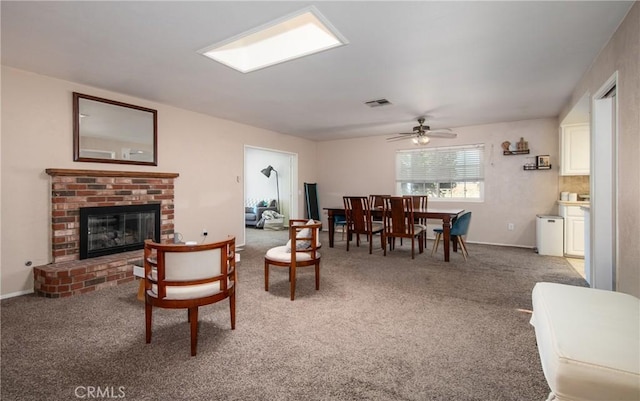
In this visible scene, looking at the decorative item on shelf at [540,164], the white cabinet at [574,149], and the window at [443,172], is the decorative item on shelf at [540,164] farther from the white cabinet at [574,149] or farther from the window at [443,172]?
the window at [443,172]

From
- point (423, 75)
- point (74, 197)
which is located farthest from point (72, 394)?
point (423, 75)

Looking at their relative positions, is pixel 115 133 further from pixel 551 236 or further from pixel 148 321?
pixel 551 236

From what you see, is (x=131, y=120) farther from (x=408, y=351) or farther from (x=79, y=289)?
(x=408, y=351)

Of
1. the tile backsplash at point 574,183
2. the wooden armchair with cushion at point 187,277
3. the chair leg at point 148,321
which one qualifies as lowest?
the chair leg at point 148,321

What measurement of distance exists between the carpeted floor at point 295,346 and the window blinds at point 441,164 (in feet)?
9.87

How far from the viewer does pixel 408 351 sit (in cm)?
201

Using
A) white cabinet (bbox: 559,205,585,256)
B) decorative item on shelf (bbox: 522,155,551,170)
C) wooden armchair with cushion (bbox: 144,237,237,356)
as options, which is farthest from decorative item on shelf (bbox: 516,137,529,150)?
wooden armchair with cushion (bbox: 144,237,237,356)

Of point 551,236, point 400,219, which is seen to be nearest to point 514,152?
point 551,236

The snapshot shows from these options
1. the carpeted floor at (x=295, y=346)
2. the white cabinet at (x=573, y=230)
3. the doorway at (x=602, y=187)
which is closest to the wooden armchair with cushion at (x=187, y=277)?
the carpeted floor at (x=295, y=346)

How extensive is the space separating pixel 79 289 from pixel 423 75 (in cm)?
433

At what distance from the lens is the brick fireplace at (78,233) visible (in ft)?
10.1

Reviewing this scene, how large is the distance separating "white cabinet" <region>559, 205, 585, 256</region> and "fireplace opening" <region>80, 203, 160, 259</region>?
20.5ft

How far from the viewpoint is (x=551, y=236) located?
486 cm

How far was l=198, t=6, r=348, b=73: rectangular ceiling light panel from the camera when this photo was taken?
2484 millimetres
